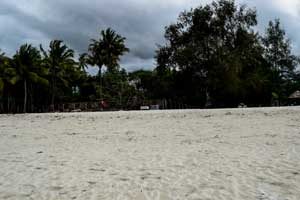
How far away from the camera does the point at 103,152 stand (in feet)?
25.2

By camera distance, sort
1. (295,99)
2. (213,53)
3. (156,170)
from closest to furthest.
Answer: (156,170) → (213,53) → (295,99)

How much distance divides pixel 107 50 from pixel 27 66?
13.4 meters

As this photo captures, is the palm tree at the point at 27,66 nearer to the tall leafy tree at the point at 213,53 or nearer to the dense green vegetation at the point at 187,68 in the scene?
the dense green vegetation at the point at 187,68

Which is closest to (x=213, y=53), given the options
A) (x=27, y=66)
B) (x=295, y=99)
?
(x=295, y=99)

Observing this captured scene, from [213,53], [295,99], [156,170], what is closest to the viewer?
[156,170]

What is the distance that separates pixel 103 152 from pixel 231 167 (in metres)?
3.14

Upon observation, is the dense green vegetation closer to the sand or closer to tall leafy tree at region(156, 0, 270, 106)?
tall leafy tree at region(156, 0, 270, 106)

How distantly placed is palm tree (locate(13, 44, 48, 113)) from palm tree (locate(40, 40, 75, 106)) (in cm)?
224

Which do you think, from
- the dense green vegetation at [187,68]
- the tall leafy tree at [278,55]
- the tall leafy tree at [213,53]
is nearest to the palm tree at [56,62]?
the dense green vegetation at [187,68]

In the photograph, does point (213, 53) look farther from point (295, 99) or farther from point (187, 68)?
point (295, 99)

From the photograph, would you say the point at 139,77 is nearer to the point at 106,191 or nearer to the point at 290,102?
the point at 290,102

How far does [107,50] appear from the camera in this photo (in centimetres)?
5147

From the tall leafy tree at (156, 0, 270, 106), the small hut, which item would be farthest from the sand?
the small hut

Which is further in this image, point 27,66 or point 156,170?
point 27,66
